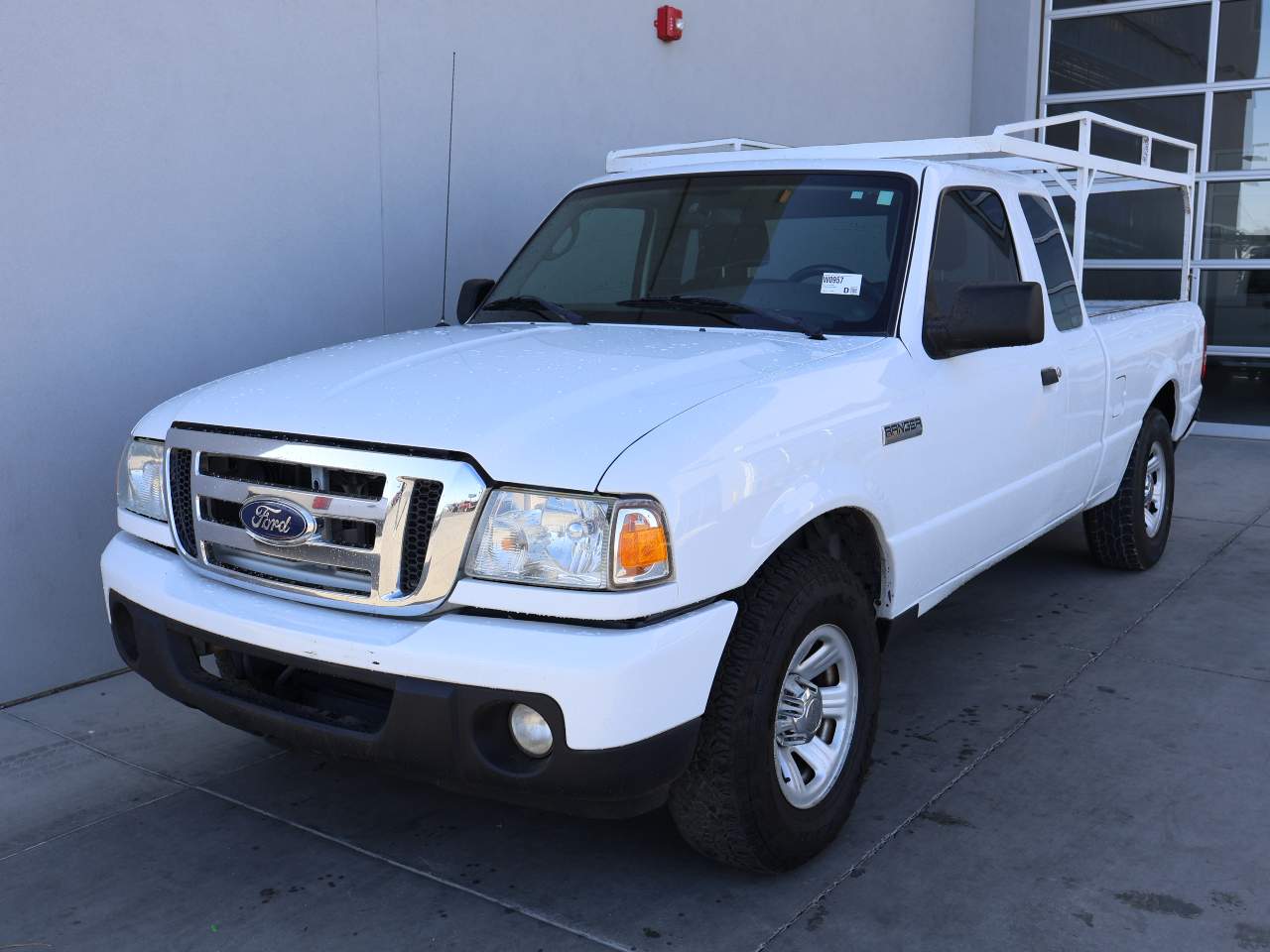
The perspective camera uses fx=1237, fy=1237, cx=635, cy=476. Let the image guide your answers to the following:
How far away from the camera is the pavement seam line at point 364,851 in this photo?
9.78 ft

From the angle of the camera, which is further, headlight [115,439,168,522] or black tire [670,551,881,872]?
headlight [115,439,168,522]

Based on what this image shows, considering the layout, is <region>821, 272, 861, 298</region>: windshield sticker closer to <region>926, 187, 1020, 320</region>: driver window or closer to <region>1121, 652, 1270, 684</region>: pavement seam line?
<region>926, 187, 1020, 320</region>: driver window

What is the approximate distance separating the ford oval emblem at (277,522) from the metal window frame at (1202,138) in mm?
9617

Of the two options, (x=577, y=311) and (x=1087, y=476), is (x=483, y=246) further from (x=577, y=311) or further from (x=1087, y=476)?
(x=1087, y=476)

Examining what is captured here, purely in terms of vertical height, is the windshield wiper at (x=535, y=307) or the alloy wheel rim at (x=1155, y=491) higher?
the windshield wiper at (x=535, y=307)

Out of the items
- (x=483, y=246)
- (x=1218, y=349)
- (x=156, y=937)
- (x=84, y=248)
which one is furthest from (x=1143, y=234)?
(x=156, y=937)

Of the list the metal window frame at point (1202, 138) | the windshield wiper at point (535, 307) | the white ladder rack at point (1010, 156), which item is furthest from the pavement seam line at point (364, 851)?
the metal window frame at point (1202, 138)

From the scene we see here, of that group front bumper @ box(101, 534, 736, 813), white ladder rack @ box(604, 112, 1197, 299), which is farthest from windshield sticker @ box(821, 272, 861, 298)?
front bumper @ box(101, 534, 736, 813)

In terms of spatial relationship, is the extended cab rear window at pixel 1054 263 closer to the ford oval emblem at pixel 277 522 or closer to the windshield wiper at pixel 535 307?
the windshield wiper at pixel 535 307

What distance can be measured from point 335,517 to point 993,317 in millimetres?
1983

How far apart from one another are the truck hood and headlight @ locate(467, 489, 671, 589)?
0.05 meters

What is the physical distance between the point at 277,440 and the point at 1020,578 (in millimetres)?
4219

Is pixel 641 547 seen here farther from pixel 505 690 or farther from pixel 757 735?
pixel 757 735

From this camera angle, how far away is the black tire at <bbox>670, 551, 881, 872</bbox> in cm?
283
